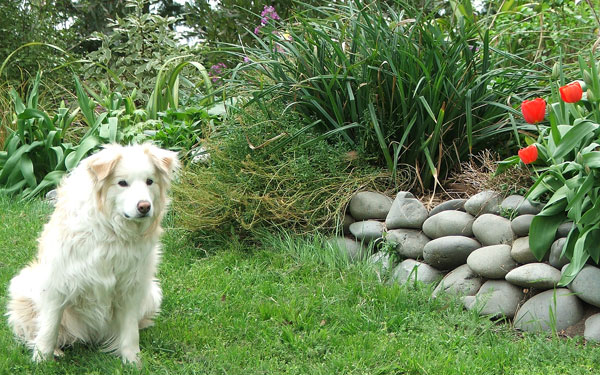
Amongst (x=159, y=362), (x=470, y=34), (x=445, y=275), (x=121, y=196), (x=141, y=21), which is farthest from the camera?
(x=141, y=21)

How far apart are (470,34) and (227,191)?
2.14 meters

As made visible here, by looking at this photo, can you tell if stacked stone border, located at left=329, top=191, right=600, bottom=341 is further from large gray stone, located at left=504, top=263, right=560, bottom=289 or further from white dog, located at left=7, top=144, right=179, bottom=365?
white dog, located at left=7, top=144, right=179, bottom=365

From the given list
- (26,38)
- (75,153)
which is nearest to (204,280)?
(75,153)

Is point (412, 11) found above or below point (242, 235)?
above

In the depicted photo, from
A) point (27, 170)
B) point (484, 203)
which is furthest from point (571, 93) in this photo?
point (27, 170)

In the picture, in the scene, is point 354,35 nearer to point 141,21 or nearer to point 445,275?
point 445,275

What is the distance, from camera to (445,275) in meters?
4.55

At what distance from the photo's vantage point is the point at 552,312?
384 cm

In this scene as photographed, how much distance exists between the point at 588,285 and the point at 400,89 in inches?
76.3

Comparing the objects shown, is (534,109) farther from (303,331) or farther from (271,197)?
(271,197)

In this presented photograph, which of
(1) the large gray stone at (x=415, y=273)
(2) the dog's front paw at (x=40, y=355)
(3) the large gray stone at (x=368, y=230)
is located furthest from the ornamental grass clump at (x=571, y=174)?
(2) the dog's front paw at (x=40, y=355)

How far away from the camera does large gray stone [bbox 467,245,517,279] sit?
417 cm

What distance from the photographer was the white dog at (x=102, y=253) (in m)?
3.44

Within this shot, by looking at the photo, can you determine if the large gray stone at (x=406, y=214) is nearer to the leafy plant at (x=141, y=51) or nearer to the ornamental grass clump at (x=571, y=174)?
the ornamental grass clump at (x=571, y=174)
